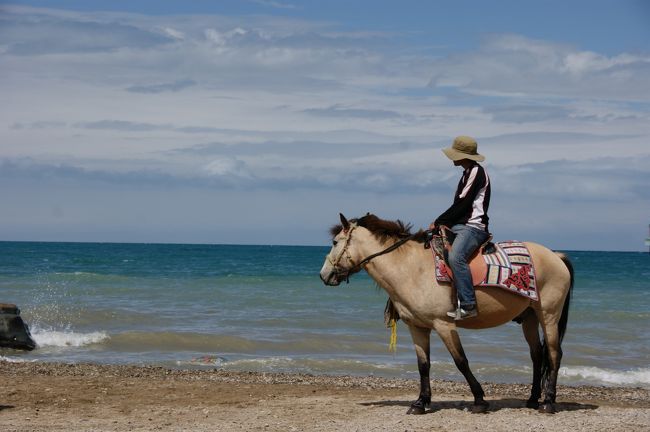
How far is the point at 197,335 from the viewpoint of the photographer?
1792 centimetres

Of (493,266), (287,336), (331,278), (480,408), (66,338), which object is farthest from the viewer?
(287,336)

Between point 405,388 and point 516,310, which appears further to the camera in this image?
point 405,388

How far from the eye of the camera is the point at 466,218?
832cm

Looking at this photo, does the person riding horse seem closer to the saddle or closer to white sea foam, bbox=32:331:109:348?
the saddle

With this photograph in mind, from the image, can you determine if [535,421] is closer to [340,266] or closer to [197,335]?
[340,266]

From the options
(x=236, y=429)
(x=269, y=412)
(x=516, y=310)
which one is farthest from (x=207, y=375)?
(x=516, y=310)

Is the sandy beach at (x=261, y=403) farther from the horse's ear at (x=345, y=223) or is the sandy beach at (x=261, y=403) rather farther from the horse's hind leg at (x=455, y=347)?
the horse's ear at (x=345, y=223)

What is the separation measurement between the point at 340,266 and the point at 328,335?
399 inches

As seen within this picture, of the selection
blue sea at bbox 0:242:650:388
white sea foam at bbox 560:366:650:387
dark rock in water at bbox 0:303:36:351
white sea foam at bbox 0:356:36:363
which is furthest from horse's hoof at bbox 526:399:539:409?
dark rock in water at bbox 0:303:36:351

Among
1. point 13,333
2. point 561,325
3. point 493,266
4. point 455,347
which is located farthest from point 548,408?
point 13,333

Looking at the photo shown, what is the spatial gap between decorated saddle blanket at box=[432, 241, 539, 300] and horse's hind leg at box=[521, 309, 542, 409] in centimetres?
59

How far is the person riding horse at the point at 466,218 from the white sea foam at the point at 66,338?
419 inches

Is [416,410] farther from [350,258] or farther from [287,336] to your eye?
[287,336]

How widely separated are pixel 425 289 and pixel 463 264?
0.45m
